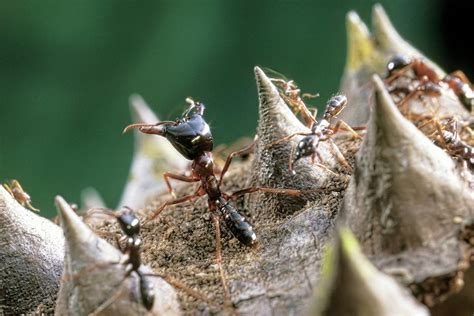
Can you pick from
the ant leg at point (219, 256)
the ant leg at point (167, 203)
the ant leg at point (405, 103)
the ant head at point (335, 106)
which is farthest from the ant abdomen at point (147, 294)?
the ant leg at point (405, 103)

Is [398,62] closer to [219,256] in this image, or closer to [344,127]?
[344,127]

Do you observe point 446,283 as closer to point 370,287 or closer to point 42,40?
point 370,287

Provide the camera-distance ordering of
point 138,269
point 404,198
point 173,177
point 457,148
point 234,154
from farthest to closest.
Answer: point 173,177, point 234,154, point 457,148, point 138,269, point 404,198

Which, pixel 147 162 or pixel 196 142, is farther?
pixel 147 162

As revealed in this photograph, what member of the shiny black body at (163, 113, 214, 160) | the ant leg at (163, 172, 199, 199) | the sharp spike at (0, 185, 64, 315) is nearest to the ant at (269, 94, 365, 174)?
the shiny black body at (163, 113, 214, 160)

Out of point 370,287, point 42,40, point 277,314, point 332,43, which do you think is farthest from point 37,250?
point 332,43

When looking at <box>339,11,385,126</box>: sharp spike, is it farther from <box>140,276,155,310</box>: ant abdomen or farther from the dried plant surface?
<box>140,276,155,310</box>: ant abdomen

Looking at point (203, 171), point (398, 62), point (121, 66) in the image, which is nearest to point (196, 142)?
point (203, 171)

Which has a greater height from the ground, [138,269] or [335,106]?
[335,106]
